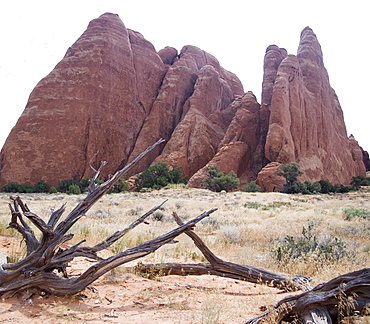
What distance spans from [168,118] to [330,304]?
52807 millimetres

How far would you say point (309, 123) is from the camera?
1918 inches

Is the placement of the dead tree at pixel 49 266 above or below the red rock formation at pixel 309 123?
below

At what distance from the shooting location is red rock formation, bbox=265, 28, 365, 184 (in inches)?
1687

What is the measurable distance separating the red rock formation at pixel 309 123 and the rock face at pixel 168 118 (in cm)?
18

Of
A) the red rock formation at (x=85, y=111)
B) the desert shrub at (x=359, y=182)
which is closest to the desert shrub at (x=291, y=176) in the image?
the desert shrub at (x=359, y=182)

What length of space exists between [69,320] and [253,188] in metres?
35.3

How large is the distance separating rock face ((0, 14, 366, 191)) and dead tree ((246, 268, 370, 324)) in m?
36.1

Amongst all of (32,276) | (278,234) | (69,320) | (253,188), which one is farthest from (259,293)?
(253,188)

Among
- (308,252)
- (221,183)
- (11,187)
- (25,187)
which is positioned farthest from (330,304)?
(11,187)

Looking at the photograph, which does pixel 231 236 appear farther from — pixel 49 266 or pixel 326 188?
pixel 326 188

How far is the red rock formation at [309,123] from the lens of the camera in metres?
42.8

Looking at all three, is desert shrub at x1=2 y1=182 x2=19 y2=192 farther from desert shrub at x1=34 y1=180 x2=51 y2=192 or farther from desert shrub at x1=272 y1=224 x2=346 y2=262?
desert shrub at x1=272 y1=224 x2=346 y2=262

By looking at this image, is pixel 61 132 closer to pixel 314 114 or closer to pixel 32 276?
pixel 314 114

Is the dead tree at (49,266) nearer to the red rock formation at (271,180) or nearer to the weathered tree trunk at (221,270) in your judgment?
the weathered tree trunk at (221,270)
